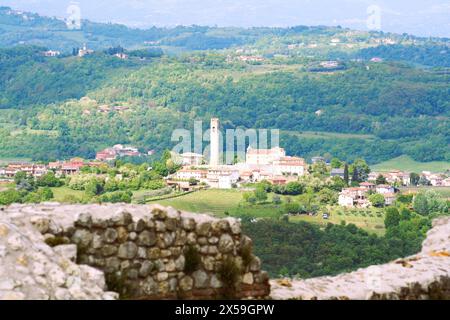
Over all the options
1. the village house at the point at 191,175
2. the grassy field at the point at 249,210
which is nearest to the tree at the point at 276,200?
the grassy field at the point at 249,210

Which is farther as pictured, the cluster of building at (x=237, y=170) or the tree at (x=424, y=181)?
the tree at (x=424, y=181)

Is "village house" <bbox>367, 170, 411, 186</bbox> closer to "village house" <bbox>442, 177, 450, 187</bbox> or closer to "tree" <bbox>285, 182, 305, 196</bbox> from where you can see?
"village house" <bbox>442, 177, 450, 187</bbox>

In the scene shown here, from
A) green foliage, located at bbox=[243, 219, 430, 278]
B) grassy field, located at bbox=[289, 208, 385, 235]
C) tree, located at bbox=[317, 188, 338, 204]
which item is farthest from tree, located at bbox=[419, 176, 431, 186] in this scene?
green foliage, located at bbox=[243, 219, 430, 278]

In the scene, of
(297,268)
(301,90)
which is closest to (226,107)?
(301,90)

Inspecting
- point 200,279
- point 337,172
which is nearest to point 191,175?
point 337,172

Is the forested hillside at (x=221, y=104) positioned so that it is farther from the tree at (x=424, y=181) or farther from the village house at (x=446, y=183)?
the village house at (x=446, y=183)

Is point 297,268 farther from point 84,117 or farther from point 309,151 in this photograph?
point 84,117
